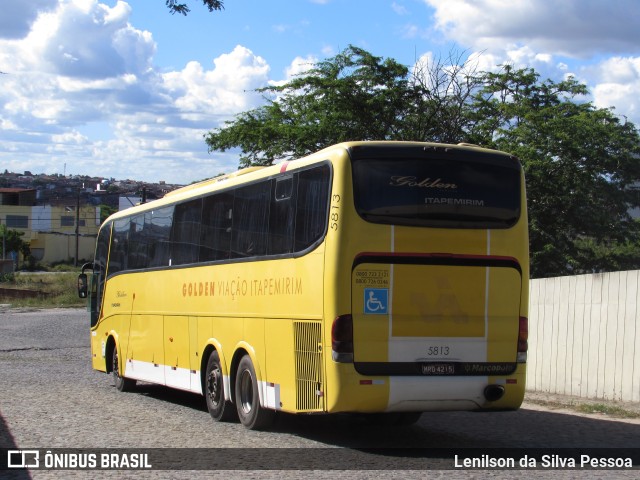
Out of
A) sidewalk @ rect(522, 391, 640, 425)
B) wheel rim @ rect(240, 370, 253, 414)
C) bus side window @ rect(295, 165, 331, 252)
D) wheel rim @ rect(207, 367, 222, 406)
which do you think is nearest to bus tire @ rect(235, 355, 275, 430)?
wheel rim @ rect(240, 370, 253, 414)

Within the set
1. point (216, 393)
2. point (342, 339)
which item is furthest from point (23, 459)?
point (216, 393)

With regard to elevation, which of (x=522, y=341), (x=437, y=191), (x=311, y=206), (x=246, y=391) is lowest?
(x=246, y=391)

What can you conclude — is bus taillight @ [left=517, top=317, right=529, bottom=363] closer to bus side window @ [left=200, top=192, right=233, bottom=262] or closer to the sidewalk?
the sidewalk

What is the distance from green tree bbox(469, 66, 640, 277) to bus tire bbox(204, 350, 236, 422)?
16.2 m

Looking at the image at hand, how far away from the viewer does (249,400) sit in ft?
38.3

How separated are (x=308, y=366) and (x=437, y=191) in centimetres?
238

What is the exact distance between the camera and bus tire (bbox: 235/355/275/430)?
11283 mm

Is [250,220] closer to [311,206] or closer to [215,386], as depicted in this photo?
[311,206]

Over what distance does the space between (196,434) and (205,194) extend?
4.02 metres

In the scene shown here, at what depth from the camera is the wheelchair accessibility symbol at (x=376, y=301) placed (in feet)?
31.1

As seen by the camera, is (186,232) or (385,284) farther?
(186,232)

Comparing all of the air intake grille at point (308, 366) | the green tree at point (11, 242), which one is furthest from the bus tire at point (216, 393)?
the green tree at point (11, 242)

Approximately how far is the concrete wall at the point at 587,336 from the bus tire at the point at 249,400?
600cm

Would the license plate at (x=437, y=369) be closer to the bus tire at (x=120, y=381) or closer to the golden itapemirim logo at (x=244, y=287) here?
the golden itapemirim logo at (x=244, y=287)
